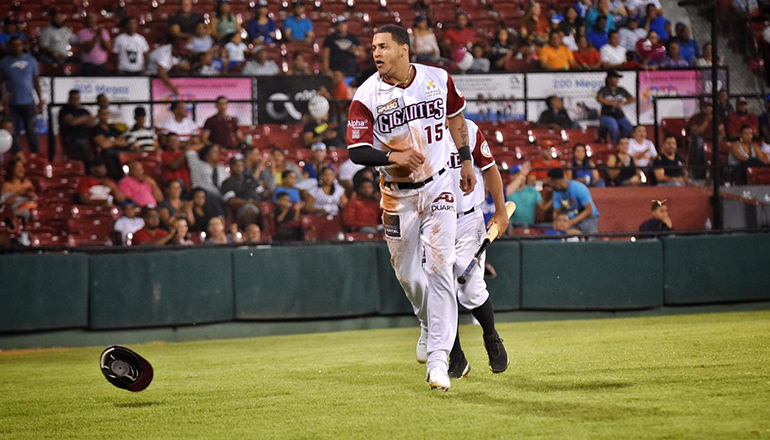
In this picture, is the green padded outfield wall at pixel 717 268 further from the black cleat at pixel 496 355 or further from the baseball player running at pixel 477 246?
the black cleat at pixel 496 355

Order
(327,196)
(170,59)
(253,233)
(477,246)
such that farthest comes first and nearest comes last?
(170,59), (327,196), (253,233), (477,246)

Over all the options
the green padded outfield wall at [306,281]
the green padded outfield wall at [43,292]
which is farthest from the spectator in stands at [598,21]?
the green padded outfield wall at [43,292]

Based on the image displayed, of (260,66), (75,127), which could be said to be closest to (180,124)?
(75,127)

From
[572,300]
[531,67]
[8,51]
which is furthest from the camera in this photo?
[531,67]

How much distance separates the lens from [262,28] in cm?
1814

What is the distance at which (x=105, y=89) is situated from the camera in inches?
633

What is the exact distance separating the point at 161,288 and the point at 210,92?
17.5 ft

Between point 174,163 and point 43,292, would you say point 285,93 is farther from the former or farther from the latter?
point 43,292

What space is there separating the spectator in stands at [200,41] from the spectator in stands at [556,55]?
233 inches

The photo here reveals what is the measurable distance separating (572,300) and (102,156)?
6868 mm

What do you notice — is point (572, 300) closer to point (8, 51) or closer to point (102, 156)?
point (102, 156)

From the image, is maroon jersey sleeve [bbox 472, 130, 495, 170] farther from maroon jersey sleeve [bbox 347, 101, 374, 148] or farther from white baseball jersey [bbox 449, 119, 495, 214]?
maroon jersey sleeve [bbox 347, 101, 374, 148]

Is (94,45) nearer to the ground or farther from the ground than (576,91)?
farther from the ground

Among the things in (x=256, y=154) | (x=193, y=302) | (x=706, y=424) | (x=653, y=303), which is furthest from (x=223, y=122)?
(x=706, y=424)
